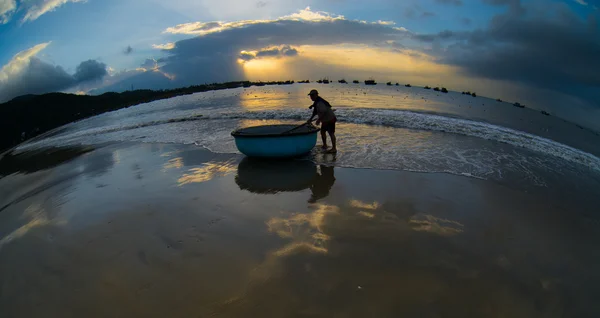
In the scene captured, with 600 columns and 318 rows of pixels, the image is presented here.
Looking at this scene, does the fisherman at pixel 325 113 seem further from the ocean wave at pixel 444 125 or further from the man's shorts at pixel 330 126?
the ocean wave at pixel 444 125

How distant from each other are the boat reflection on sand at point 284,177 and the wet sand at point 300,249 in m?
0.07

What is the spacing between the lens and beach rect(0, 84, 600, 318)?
325 cm

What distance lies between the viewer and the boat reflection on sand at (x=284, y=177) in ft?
21.5

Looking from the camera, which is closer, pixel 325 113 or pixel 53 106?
pixel 325 113

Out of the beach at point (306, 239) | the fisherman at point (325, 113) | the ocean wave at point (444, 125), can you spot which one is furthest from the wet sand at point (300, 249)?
the ocean wave at point (444, 125)

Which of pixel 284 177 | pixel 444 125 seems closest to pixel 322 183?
pixel 284 177

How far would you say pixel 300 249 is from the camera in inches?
162

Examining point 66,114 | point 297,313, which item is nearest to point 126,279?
point 297,313

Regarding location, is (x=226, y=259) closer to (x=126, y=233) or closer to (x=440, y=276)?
(x=126, y=233)

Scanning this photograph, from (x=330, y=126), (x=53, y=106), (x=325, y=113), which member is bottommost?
(x=330, y=126)

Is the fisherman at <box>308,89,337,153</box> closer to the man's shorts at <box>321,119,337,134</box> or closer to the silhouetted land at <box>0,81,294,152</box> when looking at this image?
the man's shorts at <box>321,119,337,134</box>

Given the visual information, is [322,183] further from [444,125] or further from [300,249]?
[444,125]

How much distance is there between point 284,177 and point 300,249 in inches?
135

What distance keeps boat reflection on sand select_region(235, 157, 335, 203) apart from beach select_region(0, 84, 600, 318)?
0.06m
